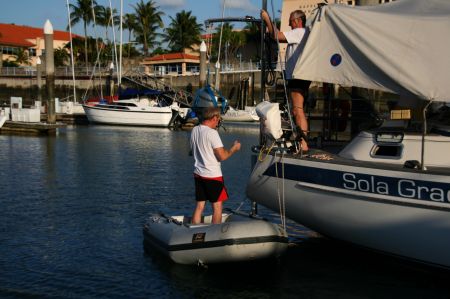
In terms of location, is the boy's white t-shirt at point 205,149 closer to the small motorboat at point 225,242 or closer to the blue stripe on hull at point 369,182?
the small motorboat at point 225,242

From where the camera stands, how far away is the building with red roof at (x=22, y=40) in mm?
106188

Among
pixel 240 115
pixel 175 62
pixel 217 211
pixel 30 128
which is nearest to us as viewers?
pixel 217 211

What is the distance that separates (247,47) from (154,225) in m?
91.3

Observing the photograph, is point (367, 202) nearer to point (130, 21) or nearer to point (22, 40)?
point (130, 21)

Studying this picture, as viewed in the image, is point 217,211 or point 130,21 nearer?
point 217,211

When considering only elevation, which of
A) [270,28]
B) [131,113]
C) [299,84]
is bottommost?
[131,113]

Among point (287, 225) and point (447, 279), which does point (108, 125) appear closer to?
point (287, 225)

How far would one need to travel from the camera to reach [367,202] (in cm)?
779

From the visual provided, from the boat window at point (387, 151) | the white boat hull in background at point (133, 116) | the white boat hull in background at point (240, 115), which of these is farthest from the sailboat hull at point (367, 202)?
the white boat hull in background at point (240, 115)

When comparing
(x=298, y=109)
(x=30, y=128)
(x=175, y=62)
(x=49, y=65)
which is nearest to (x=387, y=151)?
(x=298, y=109)

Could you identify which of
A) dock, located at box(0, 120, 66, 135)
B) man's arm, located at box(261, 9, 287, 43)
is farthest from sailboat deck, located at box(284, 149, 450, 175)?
dock, located at box(0, 120, 66, 135)

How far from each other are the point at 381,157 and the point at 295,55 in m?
2.03

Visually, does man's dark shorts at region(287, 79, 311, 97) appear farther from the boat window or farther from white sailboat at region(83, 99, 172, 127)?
white sailboat at region(83, 99, 172, 127)

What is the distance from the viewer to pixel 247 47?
323ft
